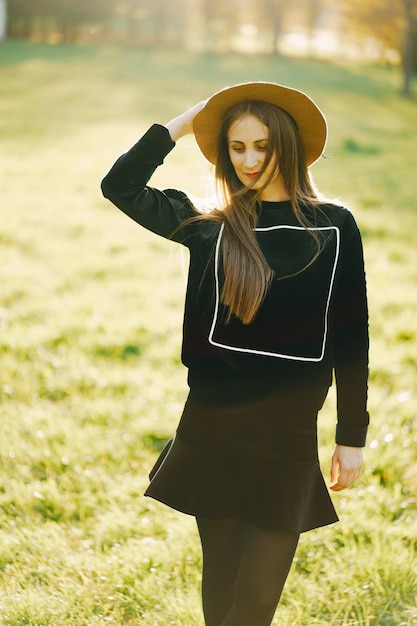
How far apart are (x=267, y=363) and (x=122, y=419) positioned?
2519mm

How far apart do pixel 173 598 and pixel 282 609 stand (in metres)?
0.44

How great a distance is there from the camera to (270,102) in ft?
7.59

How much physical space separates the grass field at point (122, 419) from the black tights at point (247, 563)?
58cm

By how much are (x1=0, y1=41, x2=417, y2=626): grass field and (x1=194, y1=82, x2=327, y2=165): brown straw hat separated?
19.7 inches

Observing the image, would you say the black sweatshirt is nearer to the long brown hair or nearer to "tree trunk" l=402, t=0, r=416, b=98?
the long brown hair

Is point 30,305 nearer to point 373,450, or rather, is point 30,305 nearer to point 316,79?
point 373,450

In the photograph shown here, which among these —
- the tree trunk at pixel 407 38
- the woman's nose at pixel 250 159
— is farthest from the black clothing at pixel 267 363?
the tree trunk at pixel 407 38

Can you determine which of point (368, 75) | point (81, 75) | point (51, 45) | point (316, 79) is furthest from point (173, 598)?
point (51, 45)

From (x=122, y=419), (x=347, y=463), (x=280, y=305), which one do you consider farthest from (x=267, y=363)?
(x=122, y=419)

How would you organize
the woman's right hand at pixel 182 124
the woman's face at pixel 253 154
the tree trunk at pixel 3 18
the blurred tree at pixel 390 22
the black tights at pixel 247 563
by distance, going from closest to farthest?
the black tights at pixel 247 563
the woman's face at pixel 253 154
the woman's right hand at pixel 182 124
the blurred tree at pixel 390 22
the tree trunk at pixel 3 18

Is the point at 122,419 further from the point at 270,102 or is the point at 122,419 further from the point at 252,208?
the point at 270,102

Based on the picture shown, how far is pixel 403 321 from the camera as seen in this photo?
617 centimetres

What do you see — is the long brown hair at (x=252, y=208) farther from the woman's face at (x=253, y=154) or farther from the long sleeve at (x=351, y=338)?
the long sleeve at (x=351, y=338)

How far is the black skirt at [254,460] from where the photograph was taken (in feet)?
7.24
